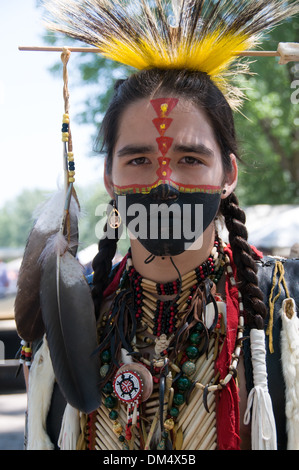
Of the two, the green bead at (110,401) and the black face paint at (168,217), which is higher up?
the black face paint at (168,217)

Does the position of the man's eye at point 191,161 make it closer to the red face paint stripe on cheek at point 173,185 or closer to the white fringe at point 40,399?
the red face paint stripe on cheek at point 173,185

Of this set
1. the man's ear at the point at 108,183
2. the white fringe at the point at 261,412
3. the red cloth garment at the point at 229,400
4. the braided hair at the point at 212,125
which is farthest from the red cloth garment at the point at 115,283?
the white fringe at the point at 261,412

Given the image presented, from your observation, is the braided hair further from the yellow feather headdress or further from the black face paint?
the black face paint

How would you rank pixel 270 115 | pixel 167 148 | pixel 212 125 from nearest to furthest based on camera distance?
1. pixel 167 148
2. pixel 212 125
3. pixel 270 115

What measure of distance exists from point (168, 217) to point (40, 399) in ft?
2.82

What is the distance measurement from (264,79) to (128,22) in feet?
31.7

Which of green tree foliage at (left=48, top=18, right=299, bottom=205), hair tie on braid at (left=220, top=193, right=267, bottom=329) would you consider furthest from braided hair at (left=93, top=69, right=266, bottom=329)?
green tree foliage at (left=48, top=18, right=299, bottom=205)

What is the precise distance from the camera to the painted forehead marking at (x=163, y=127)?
191 centimetres

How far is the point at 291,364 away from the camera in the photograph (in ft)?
5.81

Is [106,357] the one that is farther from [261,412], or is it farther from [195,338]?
[261,412]

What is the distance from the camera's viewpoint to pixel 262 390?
173cm

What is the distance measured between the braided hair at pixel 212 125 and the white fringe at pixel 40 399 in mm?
305

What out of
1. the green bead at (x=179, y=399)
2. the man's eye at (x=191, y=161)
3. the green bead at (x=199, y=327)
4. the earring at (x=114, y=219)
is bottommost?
the green bead at (x=179, y=399)

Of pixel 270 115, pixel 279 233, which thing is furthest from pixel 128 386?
pixel 270 115
